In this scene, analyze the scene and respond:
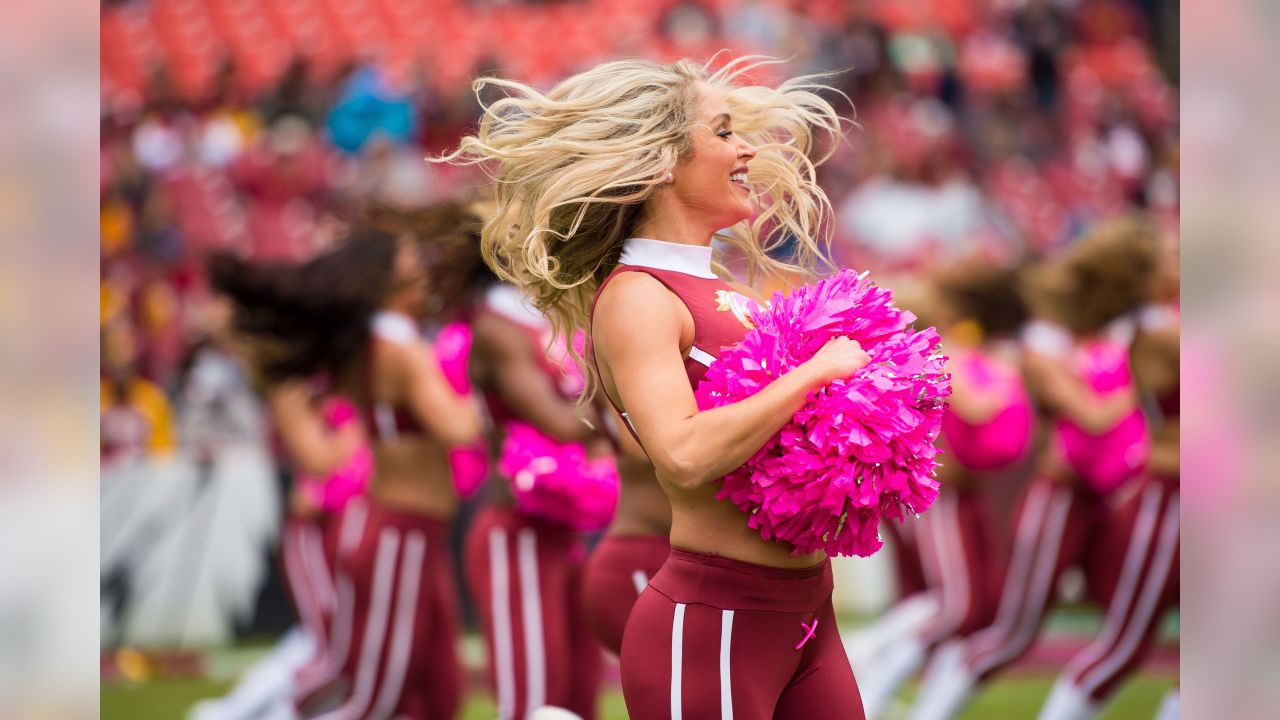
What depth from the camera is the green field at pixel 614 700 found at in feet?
22.3

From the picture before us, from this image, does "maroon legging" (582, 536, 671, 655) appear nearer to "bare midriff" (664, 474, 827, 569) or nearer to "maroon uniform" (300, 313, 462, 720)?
"bare midriff" (664, 474, 827, 569)

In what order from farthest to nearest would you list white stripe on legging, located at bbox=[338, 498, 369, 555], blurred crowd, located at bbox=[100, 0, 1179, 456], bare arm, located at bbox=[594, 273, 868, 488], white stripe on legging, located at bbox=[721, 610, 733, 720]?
1. blurred crowd, located at bbox=[100, 0, 1179, 456]
2. white stripe on legging, located at bbox=[338, 498, 369, 555]
3. white stripe on legging, located at bbox=[721, 610, 733, 720]
4. bare arm, located at bbox=[594, 273, 868, 488]

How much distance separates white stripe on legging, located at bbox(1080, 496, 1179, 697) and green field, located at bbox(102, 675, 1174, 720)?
1.41m

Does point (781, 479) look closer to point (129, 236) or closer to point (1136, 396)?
point (1136, 396)

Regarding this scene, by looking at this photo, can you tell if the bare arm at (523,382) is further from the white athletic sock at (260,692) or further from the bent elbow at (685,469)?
the white athletic sock at (260,692)

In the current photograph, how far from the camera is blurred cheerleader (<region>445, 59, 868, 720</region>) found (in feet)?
7.39

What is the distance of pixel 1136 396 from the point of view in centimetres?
614

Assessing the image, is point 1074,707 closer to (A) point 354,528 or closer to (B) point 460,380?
(B) point 460,380

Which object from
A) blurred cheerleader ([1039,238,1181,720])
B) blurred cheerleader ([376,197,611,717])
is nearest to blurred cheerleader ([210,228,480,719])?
blurred cheerleader ([376,197,611,717])

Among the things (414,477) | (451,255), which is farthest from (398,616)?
(451,255)

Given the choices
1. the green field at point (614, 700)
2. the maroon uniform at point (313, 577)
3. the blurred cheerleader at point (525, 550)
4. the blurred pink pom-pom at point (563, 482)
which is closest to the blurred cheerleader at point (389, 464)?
the blurred cheerleader at point (525, 550)

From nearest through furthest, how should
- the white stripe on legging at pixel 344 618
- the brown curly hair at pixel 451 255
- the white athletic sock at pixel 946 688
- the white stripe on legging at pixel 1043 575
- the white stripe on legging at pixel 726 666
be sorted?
the white stripe on legging at pixel 726 666 → the brown curly hair at pixel 451 255 → the white stripe on legging at pixel 344 618 → the white athletic sock at pixel 946 688 → the white stripe on legging at pixel 1043 575

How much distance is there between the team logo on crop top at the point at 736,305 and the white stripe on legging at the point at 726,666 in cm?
49
